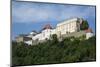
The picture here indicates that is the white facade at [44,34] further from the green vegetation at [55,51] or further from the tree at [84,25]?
the tree at [84,25]

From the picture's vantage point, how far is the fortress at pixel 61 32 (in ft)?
8.79

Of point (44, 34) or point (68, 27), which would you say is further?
point (68, 27)

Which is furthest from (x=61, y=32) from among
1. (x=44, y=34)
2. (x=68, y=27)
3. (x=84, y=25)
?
(x=84, y=25)

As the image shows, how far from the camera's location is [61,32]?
2.81 m

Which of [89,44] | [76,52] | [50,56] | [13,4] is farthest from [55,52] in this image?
[13,4]

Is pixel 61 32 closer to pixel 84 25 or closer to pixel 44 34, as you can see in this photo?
pixel 44 34

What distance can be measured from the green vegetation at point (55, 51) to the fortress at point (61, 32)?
2.2 inches

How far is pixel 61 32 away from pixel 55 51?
0.27 metres

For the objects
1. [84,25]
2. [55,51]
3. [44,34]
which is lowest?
[55,51]

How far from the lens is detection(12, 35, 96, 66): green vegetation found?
2625 mm

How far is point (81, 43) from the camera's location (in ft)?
9.62

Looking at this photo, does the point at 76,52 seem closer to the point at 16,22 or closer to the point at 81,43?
the point at 81,43

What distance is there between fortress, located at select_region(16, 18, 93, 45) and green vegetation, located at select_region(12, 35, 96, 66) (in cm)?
6

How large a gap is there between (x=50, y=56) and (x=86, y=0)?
949mm
